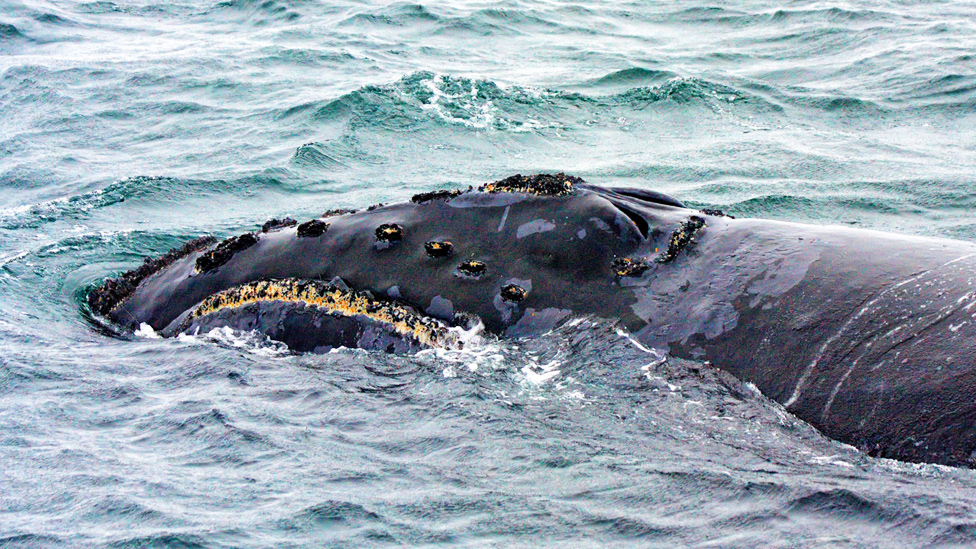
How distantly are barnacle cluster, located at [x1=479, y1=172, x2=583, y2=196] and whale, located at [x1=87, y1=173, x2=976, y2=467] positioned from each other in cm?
1

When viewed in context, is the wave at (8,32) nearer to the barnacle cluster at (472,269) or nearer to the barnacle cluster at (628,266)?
the barnacle cluster at (472,269)

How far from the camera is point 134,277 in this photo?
831 cm

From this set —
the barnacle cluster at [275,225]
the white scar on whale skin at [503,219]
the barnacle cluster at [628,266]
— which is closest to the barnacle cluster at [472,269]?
the white scar on whale skin at [503,219]

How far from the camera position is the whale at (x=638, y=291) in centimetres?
542

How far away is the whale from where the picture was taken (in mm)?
5418

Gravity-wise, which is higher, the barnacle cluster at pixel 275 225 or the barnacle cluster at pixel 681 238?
the barnacle cluster at pixel 681 238

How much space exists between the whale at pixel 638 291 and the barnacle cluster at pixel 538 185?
0.04 feet

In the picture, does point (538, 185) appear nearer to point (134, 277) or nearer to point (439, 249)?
point (439, 249)

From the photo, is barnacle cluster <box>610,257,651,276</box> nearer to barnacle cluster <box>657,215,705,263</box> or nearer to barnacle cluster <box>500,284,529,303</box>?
barnacle cluster <box>657,215,705,263</box>

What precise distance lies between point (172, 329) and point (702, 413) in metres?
4.22

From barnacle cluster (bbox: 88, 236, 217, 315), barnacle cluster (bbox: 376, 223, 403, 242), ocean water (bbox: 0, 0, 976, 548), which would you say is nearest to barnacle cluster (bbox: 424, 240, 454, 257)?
barnacle cluster (bbox: 376, 223, 403, 242)

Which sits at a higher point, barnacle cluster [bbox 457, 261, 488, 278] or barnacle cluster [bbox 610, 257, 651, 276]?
barnacle cluster [bbox 610, 257, 651, 276]

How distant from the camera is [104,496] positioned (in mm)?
5375

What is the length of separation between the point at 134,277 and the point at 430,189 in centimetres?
564
